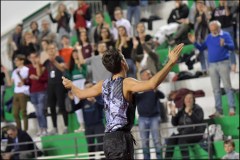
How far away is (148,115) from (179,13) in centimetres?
370

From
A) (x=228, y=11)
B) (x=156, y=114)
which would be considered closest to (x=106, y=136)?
(x=156, y=114)

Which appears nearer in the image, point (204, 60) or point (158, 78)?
point (158, 78)

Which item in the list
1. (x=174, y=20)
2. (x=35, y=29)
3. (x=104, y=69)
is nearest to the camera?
(x=104, y=69)

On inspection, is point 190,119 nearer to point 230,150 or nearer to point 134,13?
point 230,150

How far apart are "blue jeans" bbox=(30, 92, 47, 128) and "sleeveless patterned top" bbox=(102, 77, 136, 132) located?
7.22 meters

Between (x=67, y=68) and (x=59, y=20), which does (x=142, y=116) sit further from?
(x=59, y=20)

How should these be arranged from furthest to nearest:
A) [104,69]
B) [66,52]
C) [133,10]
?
[133,10], [66,52], [104,69]

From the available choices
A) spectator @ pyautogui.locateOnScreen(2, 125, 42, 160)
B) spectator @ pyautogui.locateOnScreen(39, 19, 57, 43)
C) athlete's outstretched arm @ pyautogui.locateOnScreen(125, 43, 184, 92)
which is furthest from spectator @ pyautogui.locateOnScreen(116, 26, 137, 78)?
athlete's outstretched arm @ pyautogui.locateOnScreen(125, 43, 184, 92)

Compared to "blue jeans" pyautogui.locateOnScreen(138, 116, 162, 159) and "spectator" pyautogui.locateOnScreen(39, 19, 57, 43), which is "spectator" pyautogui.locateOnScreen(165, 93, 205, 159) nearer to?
"blue jeans" pyautogui.locateOnScreen(138, 116, 162, 159)

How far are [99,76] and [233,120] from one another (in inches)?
103

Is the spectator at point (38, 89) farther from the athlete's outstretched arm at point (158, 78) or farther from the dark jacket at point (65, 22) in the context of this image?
the athlete's outstretched arm at point (158, 78)

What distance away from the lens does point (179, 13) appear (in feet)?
54.5

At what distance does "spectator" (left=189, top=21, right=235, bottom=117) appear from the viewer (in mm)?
14031

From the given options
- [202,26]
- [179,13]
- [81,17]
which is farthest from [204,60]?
[81,17]
